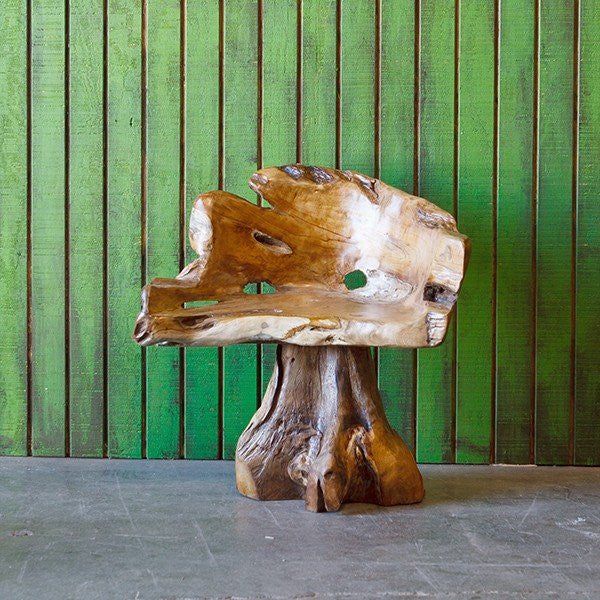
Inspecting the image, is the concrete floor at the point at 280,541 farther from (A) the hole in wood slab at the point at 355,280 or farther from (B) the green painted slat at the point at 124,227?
(A) the hole in wood slab at the point at 355,280

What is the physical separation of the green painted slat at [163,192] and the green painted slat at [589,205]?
46.0 inches

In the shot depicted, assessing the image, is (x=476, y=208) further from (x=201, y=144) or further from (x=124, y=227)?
(x=124, y=227)

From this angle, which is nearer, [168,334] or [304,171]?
[168,334]

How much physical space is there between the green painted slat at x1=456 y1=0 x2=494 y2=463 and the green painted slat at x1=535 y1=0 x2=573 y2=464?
145mm

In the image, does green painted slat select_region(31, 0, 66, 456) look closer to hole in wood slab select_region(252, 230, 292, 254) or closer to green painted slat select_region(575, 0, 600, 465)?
hole in wood slab select_region(252, 230, 292, 254)

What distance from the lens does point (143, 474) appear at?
220 centimetres

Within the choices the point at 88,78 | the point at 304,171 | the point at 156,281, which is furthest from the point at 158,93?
the point at 156,281

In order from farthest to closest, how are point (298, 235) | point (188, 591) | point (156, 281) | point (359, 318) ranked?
point (298, 235)
point (156, 281)
point (359, 318)
point (188, 591)

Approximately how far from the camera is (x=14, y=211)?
2.42 metres

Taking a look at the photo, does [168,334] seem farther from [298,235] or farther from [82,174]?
[82,174]

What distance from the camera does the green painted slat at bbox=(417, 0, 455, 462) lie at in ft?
7.77

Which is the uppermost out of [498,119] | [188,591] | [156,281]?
[498,119]

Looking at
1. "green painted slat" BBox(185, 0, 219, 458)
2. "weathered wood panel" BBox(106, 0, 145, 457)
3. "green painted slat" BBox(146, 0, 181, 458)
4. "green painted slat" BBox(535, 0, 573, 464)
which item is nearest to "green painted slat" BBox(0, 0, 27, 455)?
"weathered wood panel" BBox(106, 0, 145, 457)

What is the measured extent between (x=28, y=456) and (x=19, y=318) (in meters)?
0.41
